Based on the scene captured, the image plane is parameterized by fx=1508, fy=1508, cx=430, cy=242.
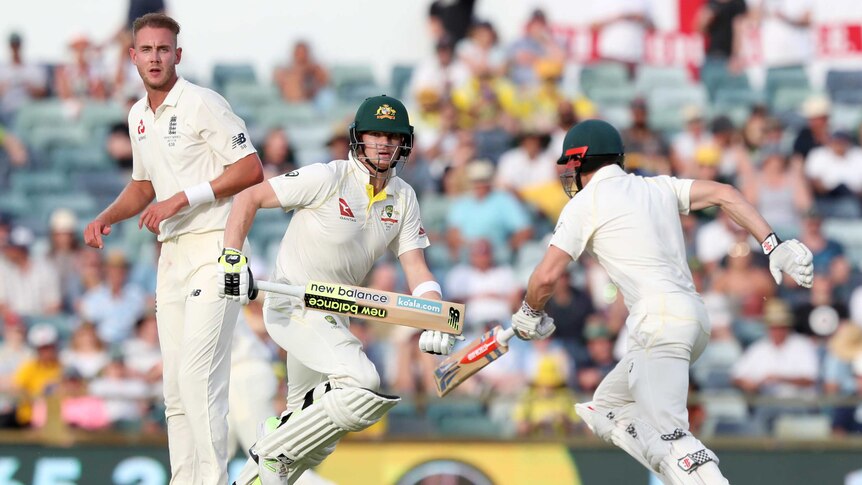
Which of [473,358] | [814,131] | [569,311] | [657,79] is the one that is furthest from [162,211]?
[657,79]

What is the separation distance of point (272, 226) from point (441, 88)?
246 cm

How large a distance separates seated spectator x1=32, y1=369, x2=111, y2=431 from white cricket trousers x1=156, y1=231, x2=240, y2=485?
321cm

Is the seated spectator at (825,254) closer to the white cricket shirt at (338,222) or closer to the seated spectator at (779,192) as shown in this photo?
the seated spectator at (779,192)

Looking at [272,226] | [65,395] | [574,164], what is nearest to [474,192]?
[272,226]

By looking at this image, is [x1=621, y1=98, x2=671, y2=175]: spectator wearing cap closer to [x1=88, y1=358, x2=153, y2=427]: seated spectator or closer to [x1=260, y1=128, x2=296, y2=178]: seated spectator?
[x1=260, y1=128, x2=296, y2=178]: seated spectator

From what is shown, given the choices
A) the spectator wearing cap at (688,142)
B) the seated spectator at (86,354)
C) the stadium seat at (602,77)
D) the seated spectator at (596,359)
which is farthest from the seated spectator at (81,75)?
the seated spectator at (596,359)

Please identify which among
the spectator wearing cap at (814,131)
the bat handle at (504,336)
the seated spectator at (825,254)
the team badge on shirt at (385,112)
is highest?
the team badge on shirt at (385,112)

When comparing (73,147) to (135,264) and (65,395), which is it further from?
(65,395)

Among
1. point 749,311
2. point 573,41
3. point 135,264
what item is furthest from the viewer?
point 573,41

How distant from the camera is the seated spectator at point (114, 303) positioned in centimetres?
1215

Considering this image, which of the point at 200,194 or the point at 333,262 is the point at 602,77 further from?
the point at 200,194

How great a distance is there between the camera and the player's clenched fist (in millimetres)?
6773

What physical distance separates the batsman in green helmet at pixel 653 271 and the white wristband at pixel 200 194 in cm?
161

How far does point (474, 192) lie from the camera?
12.9 metres
